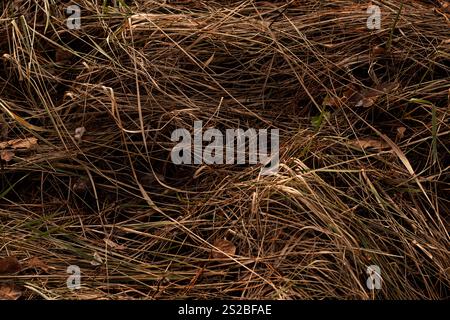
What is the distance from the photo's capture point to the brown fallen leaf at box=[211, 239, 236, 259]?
1.89m

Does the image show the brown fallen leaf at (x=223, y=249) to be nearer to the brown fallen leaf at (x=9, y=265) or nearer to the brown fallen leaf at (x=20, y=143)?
the brown fallen leaf at (x=9, y=265)

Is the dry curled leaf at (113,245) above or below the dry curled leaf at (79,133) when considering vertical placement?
below

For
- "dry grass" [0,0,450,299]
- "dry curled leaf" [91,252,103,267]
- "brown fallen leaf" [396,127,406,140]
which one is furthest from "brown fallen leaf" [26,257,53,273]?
"brown fallen leaf" [396,127,406,140]

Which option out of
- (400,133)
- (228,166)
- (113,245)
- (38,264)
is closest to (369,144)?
(400,133)

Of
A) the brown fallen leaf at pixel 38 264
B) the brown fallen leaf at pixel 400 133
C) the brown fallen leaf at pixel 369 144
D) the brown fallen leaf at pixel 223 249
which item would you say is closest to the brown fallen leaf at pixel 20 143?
the brown fallen leaf at pixel 38 264

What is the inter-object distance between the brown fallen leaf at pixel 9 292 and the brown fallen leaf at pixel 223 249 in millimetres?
484

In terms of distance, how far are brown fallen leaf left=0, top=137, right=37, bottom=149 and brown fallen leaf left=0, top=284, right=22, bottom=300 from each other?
465mm

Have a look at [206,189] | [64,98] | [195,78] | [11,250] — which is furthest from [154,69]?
[11,250]

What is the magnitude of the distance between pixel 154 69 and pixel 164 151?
26 centimetres

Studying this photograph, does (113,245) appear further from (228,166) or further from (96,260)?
(228,166)

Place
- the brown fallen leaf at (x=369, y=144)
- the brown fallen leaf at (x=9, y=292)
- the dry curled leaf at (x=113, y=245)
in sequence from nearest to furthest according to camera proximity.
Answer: the brown fallen leaf at (x=9, y=292), the dry curled leaf at (x=113, y=245), the brown fallen leaf at (x=369, y=144)

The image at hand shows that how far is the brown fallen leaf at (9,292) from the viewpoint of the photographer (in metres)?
1.83

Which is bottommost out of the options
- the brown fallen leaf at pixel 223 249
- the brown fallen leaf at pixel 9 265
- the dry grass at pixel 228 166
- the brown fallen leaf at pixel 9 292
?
the brown fallen leaf at pixel 9 292
